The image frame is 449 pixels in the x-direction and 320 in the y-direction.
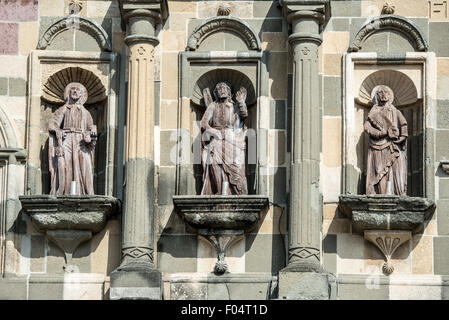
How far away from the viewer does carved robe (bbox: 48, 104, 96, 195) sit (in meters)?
29.0

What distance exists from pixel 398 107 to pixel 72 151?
13.4 feet

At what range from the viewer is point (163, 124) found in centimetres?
2925

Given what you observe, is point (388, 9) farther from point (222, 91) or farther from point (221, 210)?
point (221, 210)

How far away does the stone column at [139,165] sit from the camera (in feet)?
92.5

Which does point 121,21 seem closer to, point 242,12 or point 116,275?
point 242,12

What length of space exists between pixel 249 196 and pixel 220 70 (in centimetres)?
182

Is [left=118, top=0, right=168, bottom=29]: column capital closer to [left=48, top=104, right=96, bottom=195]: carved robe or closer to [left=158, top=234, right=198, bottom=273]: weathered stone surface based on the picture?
[left=48, top=104, right=96, bottom=195]: carved robe

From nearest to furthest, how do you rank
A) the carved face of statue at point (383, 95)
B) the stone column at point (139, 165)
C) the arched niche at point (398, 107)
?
the stone column at point (139, 165), the arched niche at point (398, 107), the carved face of statue at point (383, 95)

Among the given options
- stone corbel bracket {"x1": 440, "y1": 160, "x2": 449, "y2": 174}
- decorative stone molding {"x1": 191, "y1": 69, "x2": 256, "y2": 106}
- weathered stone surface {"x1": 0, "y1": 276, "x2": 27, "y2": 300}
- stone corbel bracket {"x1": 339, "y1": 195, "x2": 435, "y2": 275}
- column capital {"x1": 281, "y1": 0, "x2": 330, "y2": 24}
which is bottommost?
weathered stone surface {"x1": 0, "y1": 276, "x2": 27, "y2": 300}

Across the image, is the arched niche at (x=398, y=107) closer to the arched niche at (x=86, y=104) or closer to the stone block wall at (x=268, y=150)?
the stone block wall at (x=268, y=150)

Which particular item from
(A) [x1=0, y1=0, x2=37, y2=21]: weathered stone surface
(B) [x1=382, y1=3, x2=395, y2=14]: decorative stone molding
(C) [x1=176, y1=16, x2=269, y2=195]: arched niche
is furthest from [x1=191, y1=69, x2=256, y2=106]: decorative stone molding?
(A) [x1=0, y1=0, x2=37, y2=21]: weathered stone surface

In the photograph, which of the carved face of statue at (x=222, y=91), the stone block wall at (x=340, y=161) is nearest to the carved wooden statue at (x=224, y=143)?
the carved face of statue at (x=222, y=91)

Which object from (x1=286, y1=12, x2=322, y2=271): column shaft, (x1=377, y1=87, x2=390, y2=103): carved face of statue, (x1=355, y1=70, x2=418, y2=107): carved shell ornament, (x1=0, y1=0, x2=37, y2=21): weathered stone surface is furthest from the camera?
(x1=0, y1=0, x2=37, y2=21): weathered stone surface

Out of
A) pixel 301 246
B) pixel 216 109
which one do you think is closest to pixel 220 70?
pixel 216 109
